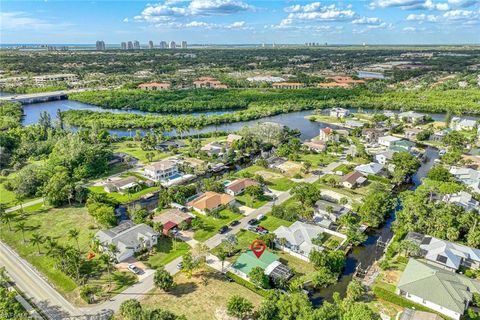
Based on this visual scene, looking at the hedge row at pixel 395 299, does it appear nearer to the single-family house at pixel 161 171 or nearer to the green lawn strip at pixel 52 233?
the green lawn strip at pixel 52 233

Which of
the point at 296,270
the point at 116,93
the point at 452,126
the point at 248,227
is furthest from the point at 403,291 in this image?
the point at 116,93

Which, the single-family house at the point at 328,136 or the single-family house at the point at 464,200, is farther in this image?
the single-family house at the point at 328,136

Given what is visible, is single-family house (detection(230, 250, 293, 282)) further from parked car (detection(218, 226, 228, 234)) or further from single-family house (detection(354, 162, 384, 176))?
single-family house (detection(354, 162, 384, 176))

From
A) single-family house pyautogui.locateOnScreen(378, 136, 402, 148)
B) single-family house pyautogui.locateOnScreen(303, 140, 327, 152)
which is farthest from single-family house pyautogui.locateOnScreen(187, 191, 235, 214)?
single-family house pyautogui.locateOnScreen(378, 136, 402, 148)

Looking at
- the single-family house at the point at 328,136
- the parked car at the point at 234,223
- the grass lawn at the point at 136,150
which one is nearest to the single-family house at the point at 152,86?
the grass lawn at the point at 136,150

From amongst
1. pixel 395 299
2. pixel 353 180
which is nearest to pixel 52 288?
pixel 395 299

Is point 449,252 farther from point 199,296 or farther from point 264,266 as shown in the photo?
point 199,296
